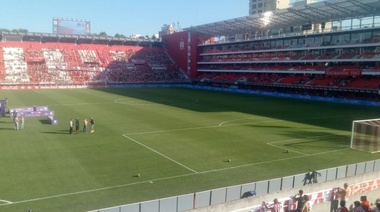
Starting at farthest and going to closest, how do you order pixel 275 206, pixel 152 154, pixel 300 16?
pixel 300 16, pixel 152 154, pixel 275 206

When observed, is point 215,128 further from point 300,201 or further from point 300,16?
point 300,16

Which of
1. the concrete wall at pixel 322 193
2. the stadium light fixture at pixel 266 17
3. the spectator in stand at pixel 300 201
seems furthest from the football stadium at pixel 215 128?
the spectator in stand at pixel 300 201

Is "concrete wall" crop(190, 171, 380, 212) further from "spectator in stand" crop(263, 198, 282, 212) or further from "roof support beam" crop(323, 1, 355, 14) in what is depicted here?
"roof support beam" crop(323, 1, 355, 14)

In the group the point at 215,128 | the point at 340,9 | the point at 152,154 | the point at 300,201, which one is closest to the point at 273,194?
the point at 300,201

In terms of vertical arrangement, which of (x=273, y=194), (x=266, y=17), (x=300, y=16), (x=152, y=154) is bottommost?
(x=152, y=154)

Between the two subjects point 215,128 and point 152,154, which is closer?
point 152,154

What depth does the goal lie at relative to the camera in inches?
1006

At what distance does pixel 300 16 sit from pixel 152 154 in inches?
1968

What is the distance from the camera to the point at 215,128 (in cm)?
3250

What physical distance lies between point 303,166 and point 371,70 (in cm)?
3889

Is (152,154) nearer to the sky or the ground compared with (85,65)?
nearer to the ground

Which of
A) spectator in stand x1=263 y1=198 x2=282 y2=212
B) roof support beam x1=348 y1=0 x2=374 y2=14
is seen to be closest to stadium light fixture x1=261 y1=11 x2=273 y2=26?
roof support beam x1=348 y1=0 x2=374 y2=14

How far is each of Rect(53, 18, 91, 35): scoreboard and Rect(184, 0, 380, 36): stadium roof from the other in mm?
47263

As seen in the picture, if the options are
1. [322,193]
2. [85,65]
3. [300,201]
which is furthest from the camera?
[85,65]
